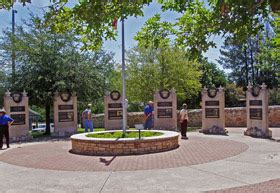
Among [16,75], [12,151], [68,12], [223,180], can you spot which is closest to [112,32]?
[68,12]

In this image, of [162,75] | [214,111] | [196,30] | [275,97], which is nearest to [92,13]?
[196,30]

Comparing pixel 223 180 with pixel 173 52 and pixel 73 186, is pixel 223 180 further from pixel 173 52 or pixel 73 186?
pixel 173 52

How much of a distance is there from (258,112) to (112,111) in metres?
8.11

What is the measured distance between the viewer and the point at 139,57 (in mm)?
29547

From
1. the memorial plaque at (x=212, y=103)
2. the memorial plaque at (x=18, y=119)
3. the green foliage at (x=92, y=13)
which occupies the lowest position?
the memorial plaque at (x=18, y=119)

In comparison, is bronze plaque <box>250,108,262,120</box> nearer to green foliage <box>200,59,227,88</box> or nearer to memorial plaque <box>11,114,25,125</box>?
memorial plaque <box>11,114,25,125</box>

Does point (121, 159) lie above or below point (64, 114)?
below

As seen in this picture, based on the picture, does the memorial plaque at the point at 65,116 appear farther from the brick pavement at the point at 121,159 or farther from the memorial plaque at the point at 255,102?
the memorial plaque at the point at 255,102

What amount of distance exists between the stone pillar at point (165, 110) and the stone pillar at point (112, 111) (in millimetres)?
2214

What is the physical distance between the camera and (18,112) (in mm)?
17000

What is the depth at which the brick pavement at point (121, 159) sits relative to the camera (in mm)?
9125

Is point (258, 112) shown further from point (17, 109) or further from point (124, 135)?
point (17, 109)

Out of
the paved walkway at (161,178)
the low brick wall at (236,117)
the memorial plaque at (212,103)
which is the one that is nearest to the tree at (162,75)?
the low brick wall at (236,117)

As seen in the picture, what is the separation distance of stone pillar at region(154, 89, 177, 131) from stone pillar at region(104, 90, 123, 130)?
2.21m
